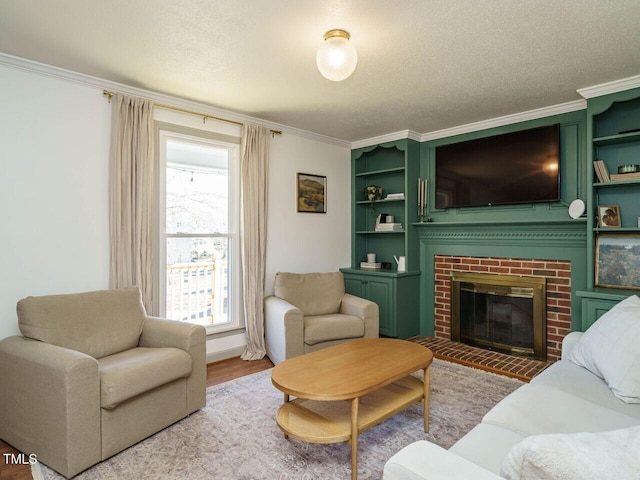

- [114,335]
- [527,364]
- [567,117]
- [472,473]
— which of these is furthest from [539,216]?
[114,335]

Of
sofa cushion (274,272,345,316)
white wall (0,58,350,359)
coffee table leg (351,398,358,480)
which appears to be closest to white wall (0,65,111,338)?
white wall (0,58,350,359)

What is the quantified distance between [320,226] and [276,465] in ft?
9.78

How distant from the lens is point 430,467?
38.1 inches

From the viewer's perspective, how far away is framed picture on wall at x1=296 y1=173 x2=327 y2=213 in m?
4.41

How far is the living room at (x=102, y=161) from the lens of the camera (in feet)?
8.46

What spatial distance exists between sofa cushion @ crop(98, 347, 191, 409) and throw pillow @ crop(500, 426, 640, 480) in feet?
6.31

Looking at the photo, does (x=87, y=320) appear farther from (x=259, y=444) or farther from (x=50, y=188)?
(x=259, y=444)

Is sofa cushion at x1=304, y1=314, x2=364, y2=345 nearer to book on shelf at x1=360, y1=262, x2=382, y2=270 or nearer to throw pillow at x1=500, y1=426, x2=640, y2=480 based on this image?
book on shelf at x1=360, y1=262, x2=382, y2=270

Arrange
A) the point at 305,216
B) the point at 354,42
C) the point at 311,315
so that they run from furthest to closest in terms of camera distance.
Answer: the point at 305,216 < the point at 311,315 < the point at 354,42

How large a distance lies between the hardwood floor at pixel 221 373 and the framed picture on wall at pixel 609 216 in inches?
125

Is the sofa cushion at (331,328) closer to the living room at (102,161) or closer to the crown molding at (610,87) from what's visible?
the living room at (102,161)

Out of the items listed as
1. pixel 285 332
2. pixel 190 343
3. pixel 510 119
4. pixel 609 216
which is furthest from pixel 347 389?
pixel 510 119

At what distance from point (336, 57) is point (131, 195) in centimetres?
201

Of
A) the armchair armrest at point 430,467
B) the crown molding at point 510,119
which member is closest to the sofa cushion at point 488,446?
the armchair armrest at point 430,467
